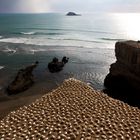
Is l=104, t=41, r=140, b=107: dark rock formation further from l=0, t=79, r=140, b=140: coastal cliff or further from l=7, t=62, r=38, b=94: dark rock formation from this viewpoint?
l=0, t=79, r=140, b=140: coastal cliff

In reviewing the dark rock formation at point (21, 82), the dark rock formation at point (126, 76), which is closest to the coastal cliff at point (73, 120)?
the dark rock formation at point (126, 76)

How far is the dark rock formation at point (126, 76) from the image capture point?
2939 centimetres

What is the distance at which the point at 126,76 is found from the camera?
31250mm

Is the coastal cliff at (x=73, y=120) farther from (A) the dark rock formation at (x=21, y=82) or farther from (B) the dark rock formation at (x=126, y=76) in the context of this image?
(A) the dark rock formation at (x=21, y=82)

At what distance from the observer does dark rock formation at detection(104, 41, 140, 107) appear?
29391 millimetres

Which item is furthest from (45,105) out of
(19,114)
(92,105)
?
(92,105)

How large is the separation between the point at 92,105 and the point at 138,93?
50.2 ft

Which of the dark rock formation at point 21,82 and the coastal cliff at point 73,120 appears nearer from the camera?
the coastal cliff at point 73,120

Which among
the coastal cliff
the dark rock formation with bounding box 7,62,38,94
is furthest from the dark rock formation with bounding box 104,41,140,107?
the coastal cliff

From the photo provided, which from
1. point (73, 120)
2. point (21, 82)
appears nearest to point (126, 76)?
point (21, 82)

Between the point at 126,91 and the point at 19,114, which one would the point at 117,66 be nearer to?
the point at 126,91

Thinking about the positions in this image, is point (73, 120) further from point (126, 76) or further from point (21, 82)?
point (21, 82)

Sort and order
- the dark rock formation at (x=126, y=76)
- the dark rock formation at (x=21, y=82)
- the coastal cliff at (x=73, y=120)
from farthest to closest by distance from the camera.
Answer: the dark rock formation at (x=21, y=82) → the dark rock formation at (x=126, y=76) → the coastal cliff at (x=73, y=120)

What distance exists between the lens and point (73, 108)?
15.2 meters
